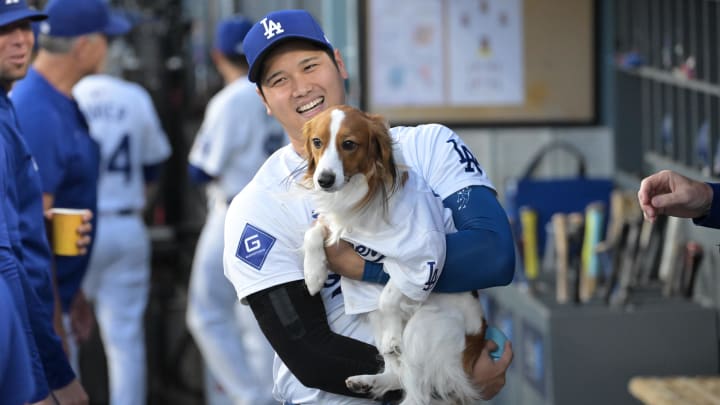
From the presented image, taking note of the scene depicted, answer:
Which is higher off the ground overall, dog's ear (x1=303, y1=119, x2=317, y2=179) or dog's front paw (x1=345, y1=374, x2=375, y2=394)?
dog's ear (x1=303, y1=119, x2=317, y2=179)

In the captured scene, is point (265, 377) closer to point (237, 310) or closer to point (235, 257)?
point (237, 310)

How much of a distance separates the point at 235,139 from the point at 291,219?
4087mm

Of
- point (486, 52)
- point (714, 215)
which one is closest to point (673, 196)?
point (714, 215)

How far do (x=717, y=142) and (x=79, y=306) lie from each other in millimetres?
2554

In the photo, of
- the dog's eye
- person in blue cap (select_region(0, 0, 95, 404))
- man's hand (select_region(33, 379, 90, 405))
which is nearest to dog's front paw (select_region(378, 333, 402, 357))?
the dog's eye

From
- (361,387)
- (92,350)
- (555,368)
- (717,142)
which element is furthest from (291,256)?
(92,350)

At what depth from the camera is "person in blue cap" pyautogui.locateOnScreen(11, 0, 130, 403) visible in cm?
455

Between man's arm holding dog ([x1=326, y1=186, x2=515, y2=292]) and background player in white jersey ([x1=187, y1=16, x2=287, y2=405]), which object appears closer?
man's arm holding dog ([x1=326, y1=186, x2=515, y2=292])

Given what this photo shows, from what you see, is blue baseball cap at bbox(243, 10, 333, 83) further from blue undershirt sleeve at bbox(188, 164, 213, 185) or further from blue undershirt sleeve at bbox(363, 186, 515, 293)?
blue undershirt sleeve at bbox(188, 164, 213, 185)

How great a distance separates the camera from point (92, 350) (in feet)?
23.6

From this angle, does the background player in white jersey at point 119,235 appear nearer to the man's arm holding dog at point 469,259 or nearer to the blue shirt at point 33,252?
the blue shirt at point 33,252

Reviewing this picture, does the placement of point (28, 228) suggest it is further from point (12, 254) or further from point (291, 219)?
point (291, 219)

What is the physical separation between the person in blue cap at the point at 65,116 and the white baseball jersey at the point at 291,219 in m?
1.73

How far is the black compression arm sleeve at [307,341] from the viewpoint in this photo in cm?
257
